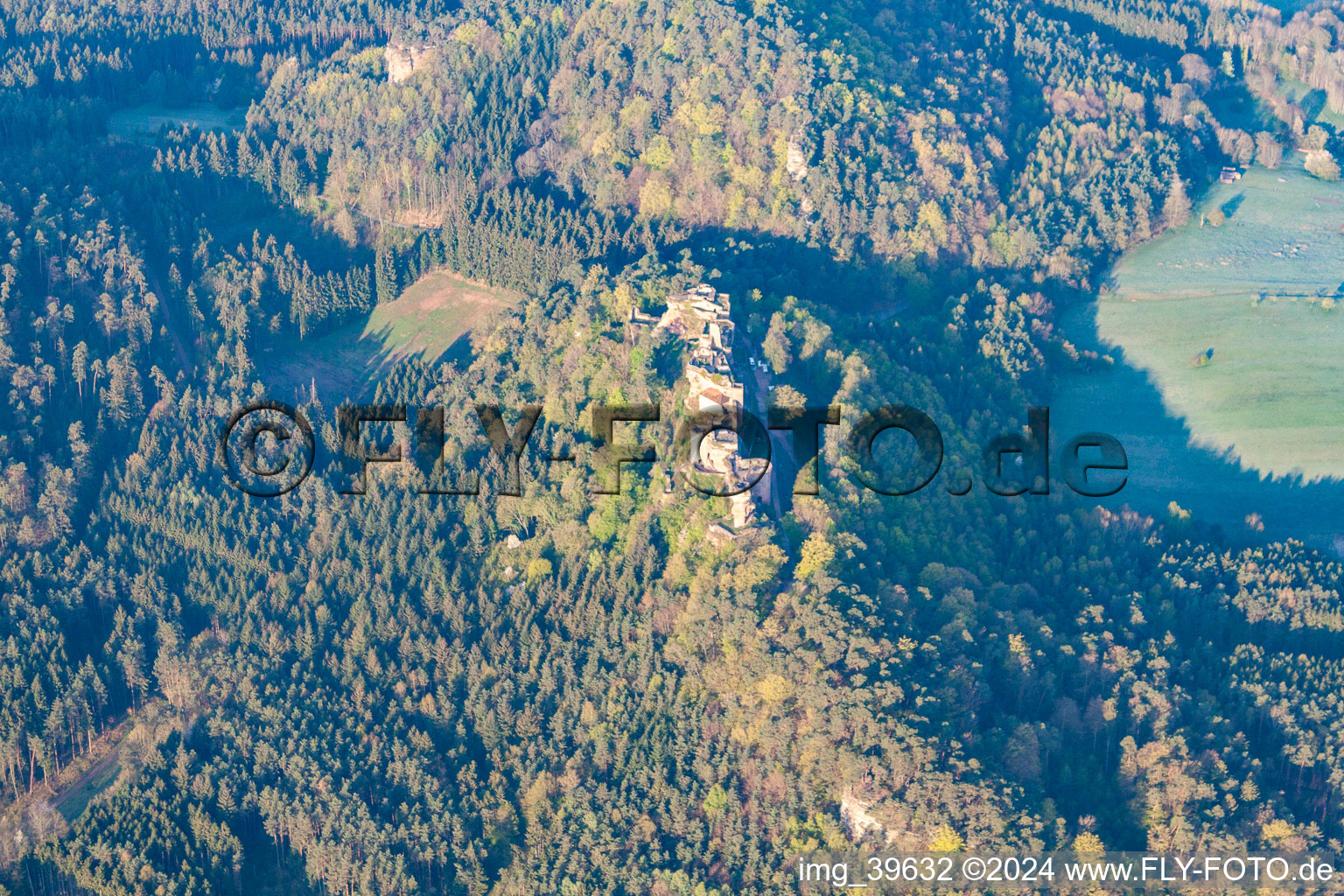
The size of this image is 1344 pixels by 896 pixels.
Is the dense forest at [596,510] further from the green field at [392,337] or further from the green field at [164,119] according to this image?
the green field at [392,337]

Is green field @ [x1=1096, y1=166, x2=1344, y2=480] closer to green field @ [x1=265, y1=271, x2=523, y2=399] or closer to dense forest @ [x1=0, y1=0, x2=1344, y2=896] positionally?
dense forest @ [x1=0, y1=0, x2=1344, y2=896]

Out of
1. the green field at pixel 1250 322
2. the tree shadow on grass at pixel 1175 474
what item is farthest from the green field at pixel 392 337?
the green field at pixel 1250 322

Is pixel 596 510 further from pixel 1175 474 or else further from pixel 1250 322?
pixel 1250 322

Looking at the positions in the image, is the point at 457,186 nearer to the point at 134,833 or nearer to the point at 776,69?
the point at 776,69

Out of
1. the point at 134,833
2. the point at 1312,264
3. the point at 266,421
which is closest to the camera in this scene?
the point at 134,833

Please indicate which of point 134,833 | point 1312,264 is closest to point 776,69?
point 1312,264

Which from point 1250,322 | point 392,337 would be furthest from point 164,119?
point 1250,322
